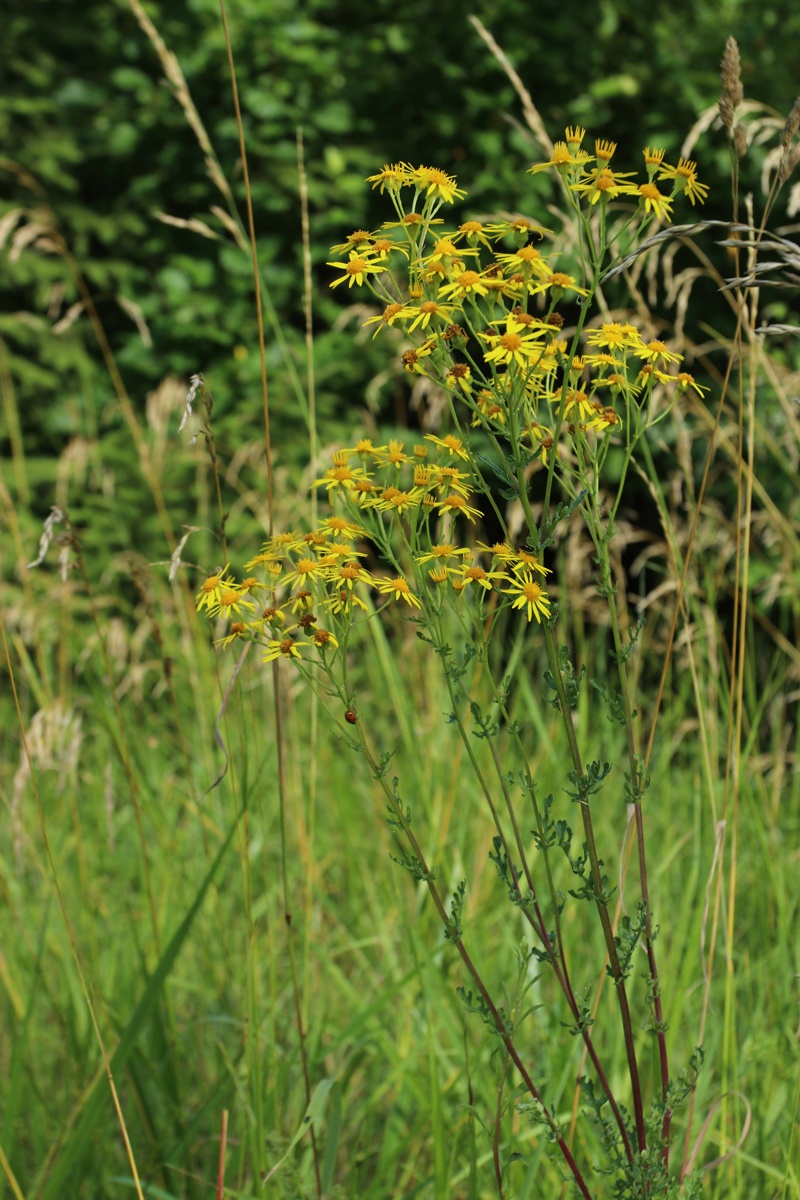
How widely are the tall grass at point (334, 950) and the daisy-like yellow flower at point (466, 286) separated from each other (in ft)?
0.76

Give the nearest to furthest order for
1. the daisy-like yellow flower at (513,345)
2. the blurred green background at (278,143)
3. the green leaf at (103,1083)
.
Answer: the daisy-like yellow flower at (513,345) < the green leaf at (103,1083) < the blurred green background at (278,143)

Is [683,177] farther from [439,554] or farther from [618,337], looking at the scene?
[439,554]

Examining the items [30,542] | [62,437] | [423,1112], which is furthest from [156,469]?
[423,1112]

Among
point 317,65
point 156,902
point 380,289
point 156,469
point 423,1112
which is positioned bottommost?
point 156,902

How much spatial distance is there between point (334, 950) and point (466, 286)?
160cm

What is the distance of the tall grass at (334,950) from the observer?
5.01 feet

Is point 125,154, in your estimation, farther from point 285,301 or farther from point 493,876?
point 493,876

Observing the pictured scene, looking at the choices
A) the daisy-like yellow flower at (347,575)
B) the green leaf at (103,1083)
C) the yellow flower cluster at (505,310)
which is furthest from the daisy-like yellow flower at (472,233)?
the green leaf at (103,1083)

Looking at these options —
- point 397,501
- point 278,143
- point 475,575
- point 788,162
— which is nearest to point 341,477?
point 397,501

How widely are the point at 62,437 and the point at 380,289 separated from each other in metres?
4.33

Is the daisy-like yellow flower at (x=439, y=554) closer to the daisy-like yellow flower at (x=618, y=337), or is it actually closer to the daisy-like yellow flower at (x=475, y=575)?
the daisy-like yellow flower at (x=475, y=575)

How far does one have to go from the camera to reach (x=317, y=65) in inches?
179

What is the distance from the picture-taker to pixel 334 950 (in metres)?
2.25

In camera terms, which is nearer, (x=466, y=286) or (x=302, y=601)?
(x=466, y=286)
